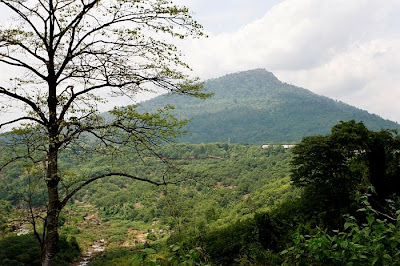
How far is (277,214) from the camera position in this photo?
15094 millimetres

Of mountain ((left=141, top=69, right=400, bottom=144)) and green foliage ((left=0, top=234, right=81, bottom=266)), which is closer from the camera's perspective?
green foliage ((left=0, top=234, right=81, bottom=266))

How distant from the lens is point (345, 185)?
13.4 metres

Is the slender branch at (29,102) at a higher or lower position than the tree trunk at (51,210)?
higher

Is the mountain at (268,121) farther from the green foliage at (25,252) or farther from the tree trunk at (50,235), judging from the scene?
the tree trunk at (50,235)

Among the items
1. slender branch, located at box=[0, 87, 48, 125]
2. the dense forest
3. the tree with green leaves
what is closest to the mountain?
the dense forest

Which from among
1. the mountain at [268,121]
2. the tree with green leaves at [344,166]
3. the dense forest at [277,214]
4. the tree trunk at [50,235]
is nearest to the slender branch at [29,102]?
the dense forest at [277,214]

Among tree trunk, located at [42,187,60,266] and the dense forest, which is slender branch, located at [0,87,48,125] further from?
tree trunk, located at [42,187,60,266]

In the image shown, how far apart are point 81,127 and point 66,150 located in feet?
1.63

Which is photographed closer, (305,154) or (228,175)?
(305,154)

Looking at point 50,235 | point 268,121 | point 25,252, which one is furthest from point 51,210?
point 268,121

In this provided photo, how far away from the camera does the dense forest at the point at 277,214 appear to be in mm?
2295

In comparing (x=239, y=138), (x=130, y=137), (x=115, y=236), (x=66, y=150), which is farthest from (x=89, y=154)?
(x=239, y=138)

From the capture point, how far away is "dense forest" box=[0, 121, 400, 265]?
229 centimetres

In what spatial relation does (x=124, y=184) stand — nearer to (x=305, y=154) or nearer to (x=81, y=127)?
(x=305, y=154)
